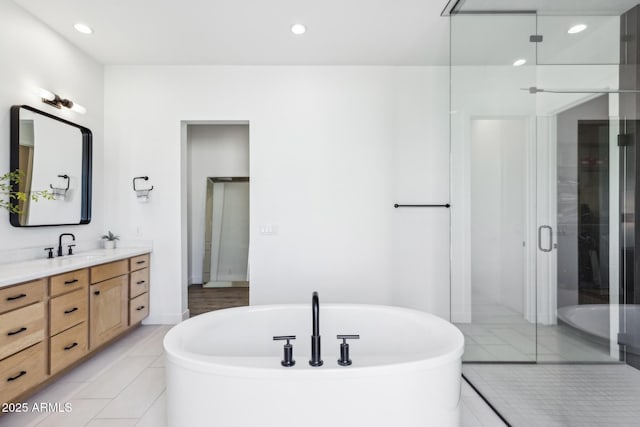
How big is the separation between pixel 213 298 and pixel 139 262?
1.23 m

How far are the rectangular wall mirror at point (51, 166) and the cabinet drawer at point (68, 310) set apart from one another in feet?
2.37

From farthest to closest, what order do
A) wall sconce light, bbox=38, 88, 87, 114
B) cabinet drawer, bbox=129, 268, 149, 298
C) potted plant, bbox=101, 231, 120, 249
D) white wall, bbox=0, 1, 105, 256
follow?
1. potted plant, bbox=101, 231, 120, 249
2. cabinet drawer, bbox=129, 268, 149, 298
3. wall sconce light, bbox=38, 88, 87, 114
4. white wall, bbox=0, 1, 105, 256

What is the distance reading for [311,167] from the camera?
10.8 ft

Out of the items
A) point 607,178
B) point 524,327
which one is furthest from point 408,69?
point 524,327

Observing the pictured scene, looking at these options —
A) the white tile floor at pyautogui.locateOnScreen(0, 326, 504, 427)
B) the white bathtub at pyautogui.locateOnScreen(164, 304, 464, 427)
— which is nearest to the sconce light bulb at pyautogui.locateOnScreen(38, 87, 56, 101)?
the white tile floor at pyautogui.locateOnScreen(0, 326, 504, 427)

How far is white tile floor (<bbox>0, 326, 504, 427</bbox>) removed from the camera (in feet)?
6.06

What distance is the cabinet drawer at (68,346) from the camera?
2098 mm

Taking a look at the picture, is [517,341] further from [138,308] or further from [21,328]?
[138,308]

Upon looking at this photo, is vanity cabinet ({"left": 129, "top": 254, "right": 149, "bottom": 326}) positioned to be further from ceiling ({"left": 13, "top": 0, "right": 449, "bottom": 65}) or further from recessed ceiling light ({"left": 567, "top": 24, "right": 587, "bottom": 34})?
recessed ceiling light ({"left": 567, "top": 24, "right": 587, "bottom": 34})

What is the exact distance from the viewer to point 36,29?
2549mm

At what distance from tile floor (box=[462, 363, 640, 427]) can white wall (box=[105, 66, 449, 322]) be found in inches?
50.2

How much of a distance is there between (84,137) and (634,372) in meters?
4.61

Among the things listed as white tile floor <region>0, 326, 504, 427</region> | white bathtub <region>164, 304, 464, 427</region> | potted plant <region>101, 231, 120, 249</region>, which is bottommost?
white tile floor <region>0, 326, 504, 427</region>

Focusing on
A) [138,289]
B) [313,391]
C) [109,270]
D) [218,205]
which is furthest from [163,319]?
[313,391]
